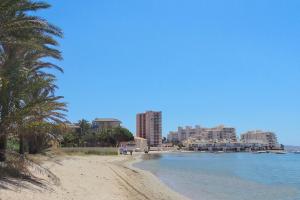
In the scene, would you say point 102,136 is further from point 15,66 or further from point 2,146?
point 15,66

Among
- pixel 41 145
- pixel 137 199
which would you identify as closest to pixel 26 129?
pixel 137 199

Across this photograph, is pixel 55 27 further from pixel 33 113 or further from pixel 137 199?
pixel 137 199

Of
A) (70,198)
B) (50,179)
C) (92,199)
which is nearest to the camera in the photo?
(70,198)

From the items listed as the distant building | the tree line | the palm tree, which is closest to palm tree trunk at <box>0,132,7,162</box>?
the palm tree

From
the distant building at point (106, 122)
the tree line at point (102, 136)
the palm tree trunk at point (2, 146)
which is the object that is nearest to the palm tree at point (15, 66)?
the palm tree trunk at point (2, 146)

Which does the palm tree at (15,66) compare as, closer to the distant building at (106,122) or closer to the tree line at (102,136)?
the tree line at (102,136)

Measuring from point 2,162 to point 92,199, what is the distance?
3902mm

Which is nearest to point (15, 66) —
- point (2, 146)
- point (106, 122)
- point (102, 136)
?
point (2, 146)

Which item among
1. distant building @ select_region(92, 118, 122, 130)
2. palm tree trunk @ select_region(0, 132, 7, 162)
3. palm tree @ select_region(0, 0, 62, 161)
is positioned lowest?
palm tree trunk @ select_region(0, 132, 7, 162)

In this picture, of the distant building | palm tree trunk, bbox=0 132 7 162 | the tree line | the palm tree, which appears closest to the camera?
the palm tree

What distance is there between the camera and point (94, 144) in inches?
4616

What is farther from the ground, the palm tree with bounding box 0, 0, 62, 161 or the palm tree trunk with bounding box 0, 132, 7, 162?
the palm tree with bounding box 0, 0, 62, 161

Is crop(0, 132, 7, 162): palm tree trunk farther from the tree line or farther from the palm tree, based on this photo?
the tree line

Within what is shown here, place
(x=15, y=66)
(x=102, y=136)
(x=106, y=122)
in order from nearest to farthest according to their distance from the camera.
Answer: (x=15, y=66) < (x=102, y=136) < (x=106, y=122)
